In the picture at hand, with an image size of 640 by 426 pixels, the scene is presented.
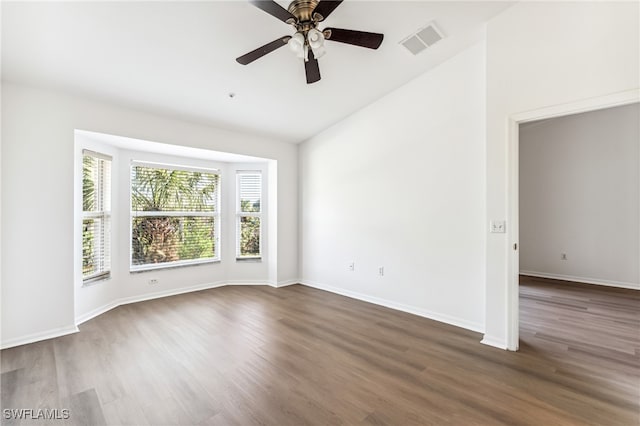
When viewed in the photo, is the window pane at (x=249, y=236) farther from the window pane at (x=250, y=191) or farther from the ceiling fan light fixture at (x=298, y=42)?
the ceiling fan light fixture at (x=298, y=42)

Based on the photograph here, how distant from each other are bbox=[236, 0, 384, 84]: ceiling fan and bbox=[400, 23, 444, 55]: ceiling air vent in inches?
38.4

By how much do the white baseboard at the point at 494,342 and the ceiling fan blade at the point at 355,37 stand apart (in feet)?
9.63

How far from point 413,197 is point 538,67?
178 centimetres

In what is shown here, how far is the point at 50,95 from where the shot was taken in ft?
9.87

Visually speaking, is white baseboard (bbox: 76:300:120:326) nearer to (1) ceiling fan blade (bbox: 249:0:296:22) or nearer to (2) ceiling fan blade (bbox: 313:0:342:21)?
(1) ceiling fan blade (bbox: 249:0:296:22)

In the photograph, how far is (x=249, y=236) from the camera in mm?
5387

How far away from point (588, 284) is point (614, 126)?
112 inches

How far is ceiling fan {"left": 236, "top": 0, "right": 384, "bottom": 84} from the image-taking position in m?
1.95

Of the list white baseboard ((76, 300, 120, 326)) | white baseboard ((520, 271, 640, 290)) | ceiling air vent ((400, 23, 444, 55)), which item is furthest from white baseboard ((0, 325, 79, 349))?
white baseboard ((520, 271, 640, 290))

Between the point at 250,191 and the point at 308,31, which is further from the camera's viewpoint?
the point at 250,191

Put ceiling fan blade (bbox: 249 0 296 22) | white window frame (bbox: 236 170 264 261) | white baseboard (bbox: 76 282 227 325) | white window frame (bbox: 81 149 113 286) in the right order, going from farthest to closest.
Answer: white window frame (bbox: 236 170 264 261) → white window frame (bbox: 81 149 113 286) → white baseboard (bbox: 76 282 227 325) → ceiling fan blade (bbox: 249 0 296 22)

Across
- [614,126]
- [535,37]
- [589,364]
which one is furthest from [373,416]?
[614,126]

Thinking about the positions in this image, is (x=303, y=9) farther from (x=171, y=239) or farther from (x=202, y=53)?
(x=171, y=239)

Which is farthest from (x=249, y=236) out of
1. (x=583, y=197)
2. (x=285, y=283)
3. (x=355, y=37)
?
(x=583, y=197)
